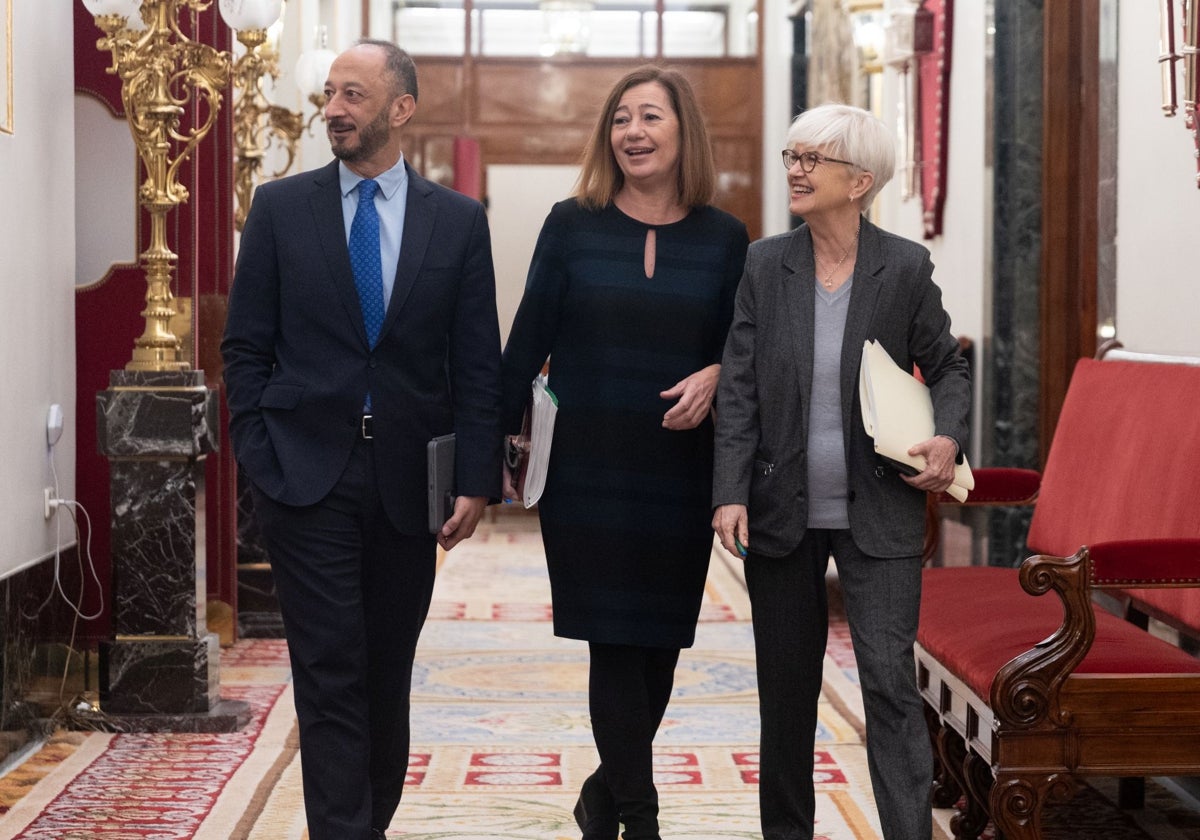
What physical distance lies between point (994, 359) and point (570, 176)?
653 centimetres

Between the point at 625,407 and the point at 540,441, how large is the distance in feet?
0.64

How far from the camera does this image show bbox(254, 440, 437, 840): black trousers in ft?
10.6

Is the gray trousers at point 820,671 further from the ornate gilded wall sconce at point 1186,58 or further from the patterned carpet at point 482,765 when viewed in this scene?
the ornate gilded wall sconce at point 1186,58

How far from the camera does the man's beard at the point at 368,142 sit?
331 cm

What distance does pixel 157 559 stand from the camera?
5.37 m

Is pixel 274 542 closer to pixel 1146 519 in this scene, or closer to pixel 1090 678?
pixel 1090 678

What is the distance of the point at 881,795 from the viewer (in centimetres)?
325

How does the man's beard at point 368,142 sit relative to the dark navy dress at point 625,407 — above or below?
above

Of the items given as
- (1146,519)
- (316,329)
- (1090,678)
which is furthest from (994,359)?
(316,329)

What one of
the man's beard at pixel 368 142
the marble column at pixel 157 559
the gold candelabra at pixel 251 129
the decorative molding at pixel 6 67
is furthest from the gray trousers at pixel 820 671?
the gold candelabra at pixel 251 129

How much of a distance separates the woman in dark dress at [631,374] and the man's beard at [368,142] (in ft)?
1.34

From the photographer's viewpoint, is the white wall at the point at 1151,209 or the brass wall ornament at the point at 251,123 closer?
the white wall at the point at 1151,209

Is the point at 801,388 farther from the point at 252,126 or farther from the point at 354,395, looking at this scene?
the point at 252,126

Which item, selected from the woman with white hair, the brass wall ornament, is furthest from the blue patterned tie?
the brass wall ornament
